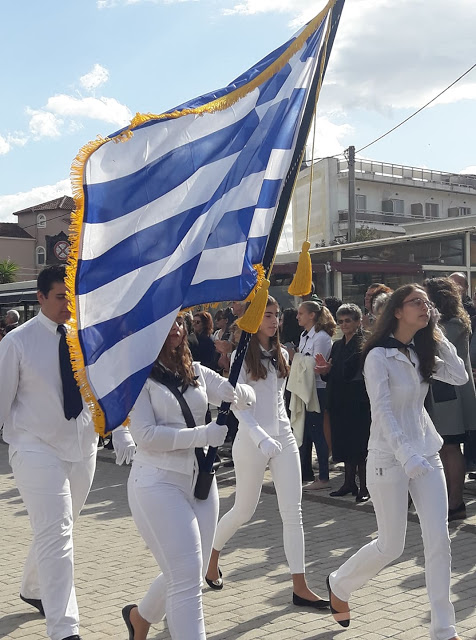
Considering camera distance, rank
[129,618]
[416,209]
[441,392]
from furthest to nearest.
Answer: [416,209] → [441,392] → [129,618]

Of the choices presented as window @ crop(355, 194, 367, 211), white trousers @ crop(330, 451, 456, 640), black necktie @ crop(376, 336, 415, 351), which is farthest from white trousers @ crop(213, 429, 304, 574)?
window @ crop(355, 194, 367, 211)

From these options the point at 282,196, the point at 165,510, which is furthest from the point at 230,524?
the point at 282,196

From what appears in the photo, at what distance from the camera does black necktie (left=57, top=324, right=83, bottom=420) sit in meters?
5.12

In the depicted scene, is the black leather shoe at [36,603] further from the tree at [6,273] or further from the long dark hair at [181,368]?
the tree at [6,273]

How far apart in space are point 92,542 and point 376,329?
12.1ft

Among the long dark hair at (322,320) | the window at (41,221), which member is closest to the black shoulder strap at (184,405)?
the long dark hair at (322,320)

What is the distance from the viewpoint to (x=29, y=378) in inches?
202

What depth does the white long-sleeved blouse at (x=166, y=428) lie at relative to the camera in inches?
165


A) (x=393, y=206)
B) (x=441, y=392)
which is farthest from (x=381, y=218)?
(x=441, y=392)

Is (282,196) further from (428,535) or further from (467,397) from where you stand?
(467,397)

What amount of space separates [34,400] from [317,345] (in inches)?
197

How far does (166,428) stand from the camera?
166 inches

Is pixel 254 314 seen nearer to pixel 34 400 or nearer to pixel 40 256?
pixel 34 400

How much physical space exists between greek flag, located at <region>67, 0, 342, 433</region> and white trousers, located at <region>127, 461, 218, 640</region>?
51 cm
